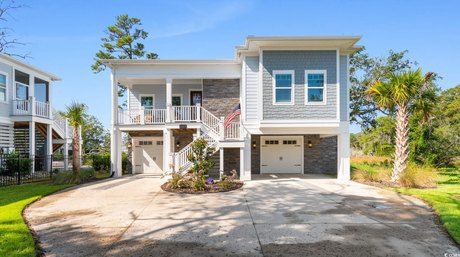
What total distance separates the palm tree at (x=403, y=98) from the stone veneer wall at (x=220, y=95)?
750cm

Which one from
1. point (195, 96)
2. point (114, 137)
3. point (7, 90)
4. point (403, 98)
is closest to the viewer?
point (403, 98)

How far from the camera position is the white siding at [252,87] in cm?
1453

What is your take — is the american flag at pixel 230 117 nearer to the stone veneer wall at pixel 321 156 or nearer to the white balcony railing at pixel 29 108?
the stone veneer wall at pixel 321 156

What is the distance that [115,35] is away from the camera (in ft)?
91.8

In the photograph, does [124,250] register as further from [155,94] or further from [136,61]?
[155,94]

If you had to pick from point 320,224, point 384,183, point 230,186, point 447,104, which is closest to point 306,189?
point 230,186

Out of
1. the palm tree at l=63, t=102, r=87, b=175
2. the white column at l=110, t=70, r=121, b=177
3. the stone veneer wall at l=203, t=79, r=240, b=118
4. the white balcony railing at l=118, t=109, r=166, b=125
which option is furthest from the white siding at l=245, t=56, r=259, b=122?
the palm tree at l=63, t=102, r=87, b=175

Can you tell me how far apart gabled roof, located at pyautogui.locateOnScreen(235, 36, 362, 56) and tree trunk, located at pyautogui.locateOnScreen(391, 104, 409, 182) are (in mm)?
3815

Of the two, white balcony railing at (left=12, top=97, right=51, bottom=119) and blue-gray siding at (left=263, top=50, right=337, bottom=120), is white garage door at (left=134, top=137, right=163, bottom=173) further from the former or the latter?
blue-gray siding at (left=263, top=50, right=337, bottom=120)

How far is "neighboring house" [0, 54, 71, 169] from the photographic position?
16.5 m

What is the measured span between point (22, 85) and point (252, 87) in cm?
1571

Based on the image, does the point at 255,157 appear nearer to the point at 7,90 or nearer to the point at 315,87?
the point at 315,87

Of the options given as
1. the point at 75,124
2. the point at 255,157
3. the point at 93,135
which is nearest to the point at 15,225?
the point at 75,124

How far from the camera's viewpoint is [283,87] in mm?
13789
